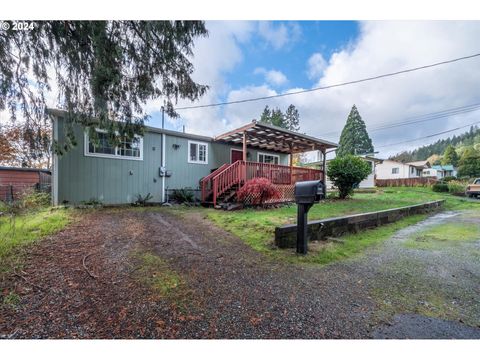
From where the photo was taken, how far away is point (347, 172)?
385 inches

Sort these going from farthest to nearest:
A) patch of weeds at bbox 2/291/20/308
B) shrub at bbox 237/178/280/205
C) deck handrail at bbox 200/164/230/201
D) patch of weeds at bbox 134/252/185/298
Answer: deck handrail at bbox 200/164/230/201 < shrub at bbox 237/178/280/205 < patch of weeds at bbox 134/252/185/298 < patch of weeds at bbox 2/291/20/308

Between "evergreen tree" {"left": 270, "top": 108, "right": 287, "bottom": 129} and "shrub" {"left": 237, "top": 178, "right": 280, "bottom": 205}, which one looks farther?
"evergreen tree" {"left": 270, "top": 108, "right": 287, "bottom": 129}

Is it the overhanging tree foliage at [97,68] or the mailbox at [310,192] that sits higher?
the overhanging tree foliage at [97,68]

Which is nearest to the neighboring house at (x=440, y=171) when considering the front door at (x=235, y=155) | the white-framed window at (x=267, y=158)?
the white-framed window at (x=267, y=158)

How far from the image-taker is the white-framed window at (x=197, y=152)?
9.50 meters

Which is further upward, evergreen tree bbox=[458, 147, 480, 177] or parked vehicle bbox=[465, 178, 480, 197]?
evergreen tree bbox=[458, 147, 480, 177]

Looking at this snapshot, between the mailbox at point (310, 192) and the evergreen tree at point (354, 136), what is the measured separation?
36.6 meters

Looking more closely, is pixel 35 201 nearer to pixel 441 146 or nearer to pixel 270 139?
pixel 270 139

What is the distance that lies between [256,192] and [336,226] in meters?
3.11

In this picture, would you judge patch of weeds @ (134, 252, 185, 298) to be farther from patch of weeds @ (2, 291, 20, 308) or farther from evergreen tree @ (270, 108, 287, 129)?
evergreen tree @ (270, 108, 287, 129)

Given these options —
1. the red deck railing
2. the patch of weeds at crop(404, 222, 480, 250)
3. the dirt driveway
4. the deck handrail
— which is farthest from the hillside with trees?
the dirt driveway

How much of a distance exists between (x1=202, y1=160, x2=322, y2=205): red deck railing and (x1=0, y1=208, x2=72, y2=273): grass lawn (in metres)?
4.26

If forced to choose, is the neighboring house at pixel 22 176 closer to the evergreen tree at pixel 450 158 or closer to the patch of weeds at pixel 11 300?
the patch of weeds at pixel 11 300

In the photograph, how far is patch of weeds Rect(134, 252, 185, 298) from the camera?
205cm
